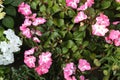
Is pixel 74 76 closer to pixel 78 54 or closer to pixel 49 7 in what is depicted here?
pixel 78 54

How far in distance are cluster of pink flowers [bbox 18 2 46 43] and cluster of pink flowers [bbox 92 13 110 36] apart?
0.46 metres

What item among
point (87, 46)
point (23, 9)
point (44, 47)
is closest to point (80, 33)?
point (87, 46)

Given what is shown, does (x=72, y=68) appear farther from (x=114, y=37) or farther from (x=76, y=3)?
(x=76, y=3)

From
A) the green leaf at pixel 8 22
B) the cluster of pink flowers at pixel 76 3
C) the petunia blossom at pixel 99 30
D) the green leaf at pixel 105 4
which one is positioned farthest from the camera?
the green leaf at pixel 8 22

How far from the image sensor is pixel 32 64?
2990 mm

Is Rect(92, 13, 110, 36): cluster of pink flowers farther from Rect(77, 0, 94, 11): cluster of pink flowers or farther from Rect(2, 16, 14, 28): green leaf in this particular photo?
Rect(2, 16, 14, 28): green leaf

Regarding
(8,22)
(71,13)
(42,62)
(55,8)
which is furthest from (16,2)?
(42,62)

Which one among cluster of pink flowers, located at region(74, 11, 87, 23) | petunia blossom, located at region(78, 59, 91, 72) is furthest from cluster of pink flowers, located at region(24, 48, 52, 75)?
cluster of pink flowers, located at region(74, 11, 87, 23)

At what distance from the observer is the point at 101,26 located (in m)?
2.89

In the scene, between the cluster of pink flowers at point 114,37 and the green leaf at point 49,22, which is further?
the green leaf at point 49,22

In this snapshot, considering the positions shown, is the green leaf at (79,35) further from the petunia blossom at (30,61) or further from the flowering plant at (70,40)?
the petunia blossom at (30,61)

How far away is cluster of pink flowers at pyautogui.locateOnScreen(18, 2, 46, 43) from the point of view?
121 inches

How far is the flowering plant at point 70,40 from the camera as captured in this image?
9.67 ft

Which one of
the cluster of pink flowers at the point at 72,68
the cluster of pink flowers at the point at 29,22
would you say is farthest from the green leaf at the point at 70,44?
the cluster of pink flowers at the point at 29,22
